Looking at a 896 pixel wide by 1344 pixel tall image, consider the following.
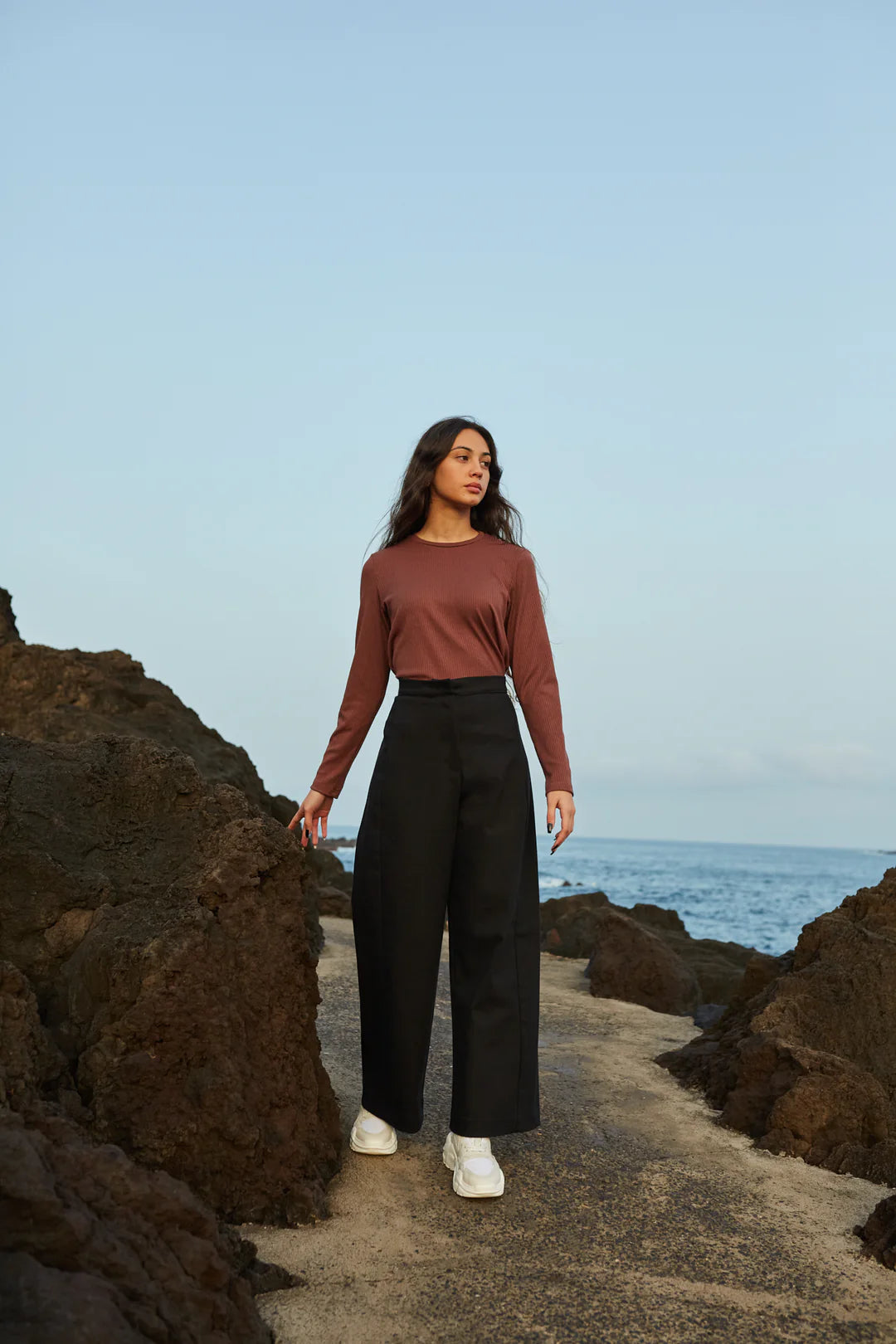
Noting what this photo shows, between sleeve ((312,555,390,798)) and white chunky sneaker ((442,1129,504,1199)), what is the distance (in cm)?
122

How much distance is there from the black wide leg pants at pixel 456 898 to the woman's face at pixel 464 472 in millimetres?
652

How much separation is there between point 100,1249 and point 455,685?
1980 mm

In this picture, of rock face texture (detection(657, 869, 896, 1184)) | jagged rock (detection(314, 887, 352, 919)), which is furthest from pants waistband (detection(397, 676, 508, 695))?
jagged rock (detection(314, 887, 352, 919))

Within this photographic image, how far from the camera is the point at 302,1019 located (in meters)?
3.25

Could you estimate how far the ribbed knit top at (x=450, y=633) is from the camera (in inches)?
140

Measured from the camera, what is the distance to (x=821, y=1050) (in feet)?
→ 13.9

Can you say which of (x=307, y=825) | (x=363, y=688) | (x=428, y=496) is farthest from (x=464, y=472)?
(x=307, y=825)

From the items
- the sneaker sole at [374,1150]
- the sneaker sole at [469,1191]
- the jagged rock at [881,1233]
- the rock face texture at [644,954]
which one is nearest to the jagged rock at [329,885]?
the rock face texture at [644,954]

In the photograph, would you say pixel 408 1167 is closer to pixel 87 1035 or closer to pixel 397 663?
pixel 87 1035

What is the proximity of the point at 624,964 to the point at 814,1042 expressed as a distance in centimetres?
273

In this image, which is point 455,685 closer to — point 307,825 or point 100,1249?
point 307,825

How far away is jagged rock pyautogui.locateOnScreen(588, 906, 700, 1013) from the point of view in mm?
Result: 6941

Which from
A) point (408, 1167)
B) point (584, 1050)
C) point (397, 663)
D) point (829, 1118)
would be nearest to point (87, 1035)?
point (408, 1167)

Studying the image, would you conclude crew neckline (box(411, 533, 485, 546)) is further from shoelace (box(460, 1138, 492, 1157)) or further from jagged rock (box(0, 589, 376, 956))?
jagged rock (box(0, 589, 376, 956))
